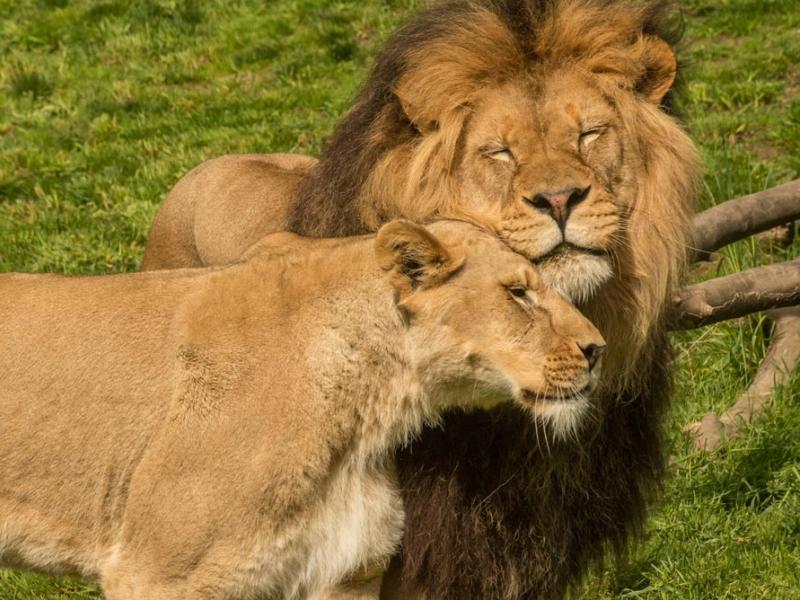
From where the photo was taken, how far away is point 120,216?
27.3 ft

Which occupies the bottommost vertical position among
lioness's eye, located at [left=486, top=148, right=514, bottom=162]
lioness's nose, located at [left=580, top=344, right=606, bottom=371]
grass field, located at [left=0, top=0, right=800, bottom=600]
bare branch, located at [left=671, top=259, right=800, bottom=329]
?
grass field, located at [left=0, top=0, right=800, bottom=600]

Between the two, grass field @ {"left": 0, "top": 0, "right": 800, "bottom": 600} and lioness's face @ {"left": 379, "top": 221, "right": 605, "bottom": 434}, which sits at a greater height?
lioness's face @ {"left": 379, "top": 221, "right": 605, "bottom": 434}

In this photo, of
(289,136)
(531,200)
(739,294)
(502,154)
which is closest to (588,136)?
(502,154)

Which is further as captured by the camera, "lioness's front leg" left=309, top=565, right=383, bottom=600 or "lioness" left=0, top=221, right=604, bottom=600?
"lioness's front leg" left=309, top=565, right=383, bottom=600

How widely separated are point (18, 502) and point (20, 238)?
4.20 m

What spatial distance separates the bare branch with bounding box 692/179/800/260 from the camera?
18.8ft

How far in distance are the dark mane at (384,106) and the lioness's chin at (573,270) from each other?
2.13ft

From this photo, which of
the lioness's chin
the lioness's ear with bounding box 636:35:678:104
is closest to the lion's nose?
the lioness's chin

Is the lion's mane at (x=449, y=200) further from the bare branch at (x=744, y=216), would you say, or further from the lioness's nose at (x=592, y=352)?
the bare branch at (x=744, y=216)

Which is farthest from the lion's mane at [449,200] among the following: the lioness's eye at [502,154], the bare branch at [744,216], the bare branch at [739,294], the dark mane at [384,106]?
the bare branch at [744,216]

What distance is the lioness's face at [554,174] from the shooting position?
3.70m

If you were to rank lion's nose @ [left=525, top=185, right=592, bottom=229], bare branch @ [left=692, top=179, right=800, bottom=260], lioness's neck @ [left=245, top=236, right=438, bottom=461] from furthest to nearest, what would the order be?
bare branch @ [left=692, top=179, right=800, bottom=260], lioness's neck @ [left=245, top=236, right=438, bottom=461], lion's nose @ [left=525, top=185, right=592, bottom=229]

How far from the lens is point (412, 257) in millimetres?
3748

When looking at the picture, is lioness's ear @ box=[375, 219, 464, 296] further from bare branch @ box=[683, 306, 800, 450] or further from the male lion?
bare branch @ box=[683, 306, 800, 450]
